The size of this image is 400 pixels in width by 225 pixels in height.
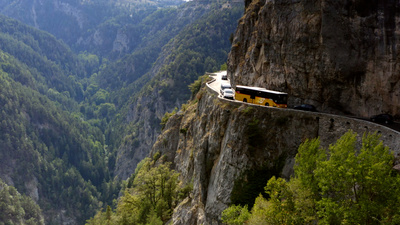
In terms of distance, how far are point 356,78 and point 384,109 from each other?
13.2 feet

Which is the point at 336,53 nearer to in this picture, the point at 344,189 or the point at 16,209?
the point at 344,189

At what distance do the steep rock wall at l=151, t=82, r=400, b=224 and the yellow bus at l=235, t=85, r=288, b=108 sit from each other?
237 centimetres

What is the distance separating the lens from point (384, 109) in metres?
29.6

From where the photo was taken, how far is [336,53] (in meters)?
32.0

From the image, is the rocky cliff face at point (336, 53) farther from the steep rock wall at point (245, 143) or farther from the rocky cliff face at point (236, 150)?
the rocky cliff face at point (236, 150)

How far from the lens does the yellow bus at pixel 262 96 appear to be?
118ft

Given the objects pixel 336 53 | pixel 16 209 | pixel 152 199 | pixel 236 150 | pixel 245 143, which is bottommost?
→ pixel 16 209

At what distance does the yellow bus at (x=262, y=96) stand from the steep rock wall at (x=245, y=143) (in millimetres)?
2369

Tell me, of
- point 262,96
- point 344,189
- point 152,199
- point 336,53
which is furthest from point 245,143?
point 152,199

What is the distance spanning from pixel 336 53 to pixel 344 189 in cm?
1620

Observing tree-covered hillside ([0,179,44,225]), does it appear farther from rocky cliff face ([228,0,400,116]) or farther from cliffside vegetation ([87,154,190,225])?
rocky cliff face ([228,0,400,116])

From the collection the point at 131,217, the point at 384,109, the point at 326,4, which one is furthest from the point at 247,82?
the point at 131,217

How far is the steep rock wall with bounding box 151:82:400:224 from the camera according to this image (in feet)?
104

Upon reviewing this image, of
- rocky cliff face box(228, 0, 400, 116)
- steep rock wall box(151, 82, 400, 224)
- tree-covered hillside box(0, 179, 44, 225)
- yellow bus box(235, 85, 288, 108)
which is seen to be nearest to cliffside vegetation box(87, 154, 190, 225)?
steep rock wall box(151, 82, 400, 224)
